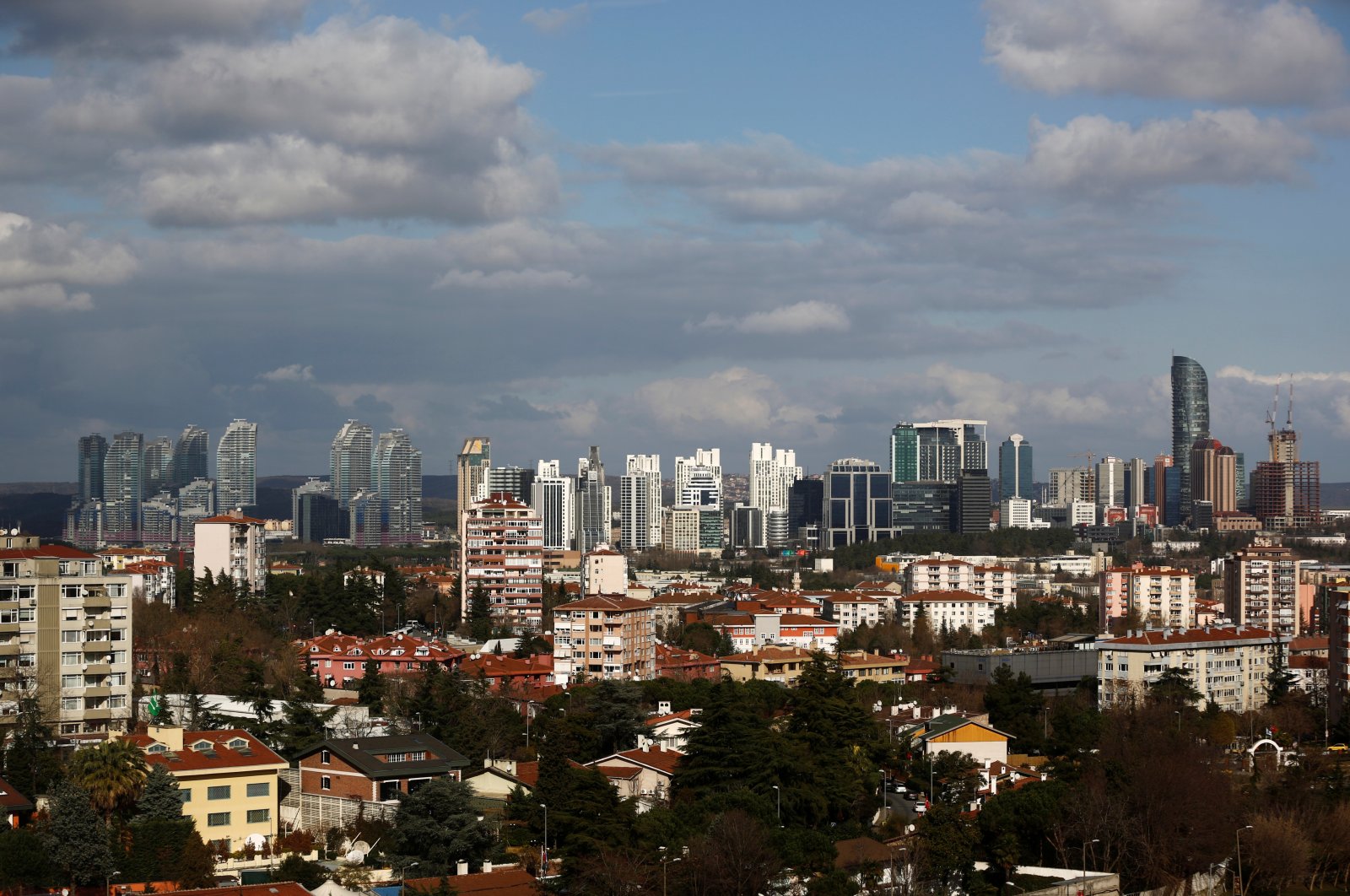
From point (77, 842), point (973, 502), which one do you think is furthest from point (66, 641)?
point (973, 502)

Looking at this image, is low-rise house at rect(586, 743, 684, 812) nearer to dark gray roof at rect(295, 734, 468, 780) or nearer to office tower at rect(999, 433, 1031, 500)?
dark gray roof at rect(295, 734, 468, 780)

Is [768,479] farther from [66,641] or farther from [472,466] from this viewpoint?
[66,641]

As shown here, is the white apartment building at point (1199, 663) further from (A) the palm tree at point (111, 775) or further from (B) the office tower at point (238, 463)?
(B) the office tower at point (238, 463)

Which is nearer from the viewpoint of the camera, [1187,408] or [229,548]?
[229,548]

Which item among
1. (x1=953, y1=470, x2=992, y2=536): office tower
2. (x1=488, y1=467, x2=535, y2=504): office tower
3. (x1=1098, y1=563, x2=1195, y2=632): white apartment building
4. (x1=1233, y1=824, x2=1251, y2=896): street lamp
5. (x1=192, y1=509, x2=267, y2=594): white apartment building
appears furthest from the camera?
(x1=953, y1=470, x2=992, y2=536): office tower

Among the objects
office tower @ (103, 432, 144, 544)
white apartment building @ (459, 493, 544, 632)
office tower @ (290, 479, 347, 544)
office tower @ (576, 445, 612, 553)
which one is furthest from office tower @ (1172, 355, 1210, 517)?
white apartment building @ (459, 493, 544, 632)

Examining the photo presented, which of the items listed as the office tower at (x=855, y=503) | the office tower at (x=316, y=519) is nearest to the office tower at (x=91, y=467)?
the office tower at (x=316, y=519)
